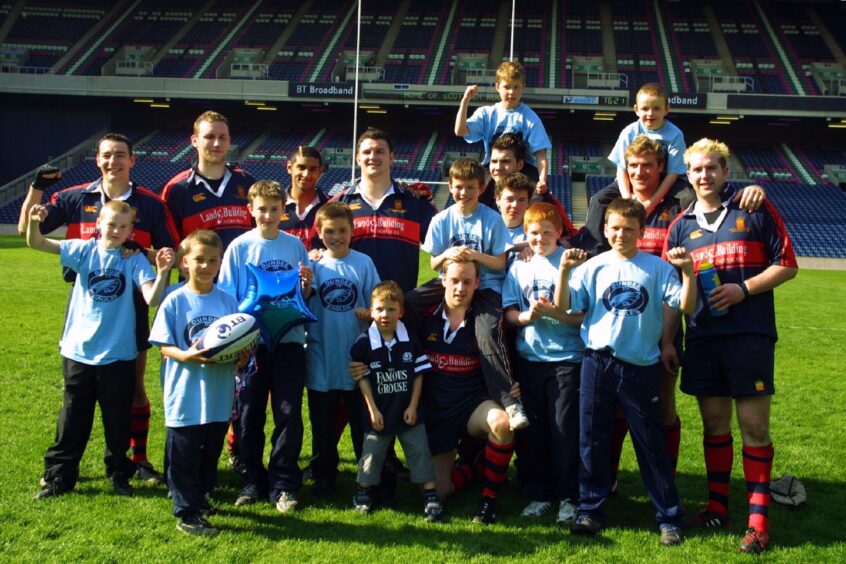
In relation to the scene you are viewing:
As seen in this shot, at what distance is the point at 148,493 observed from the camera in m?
4.85

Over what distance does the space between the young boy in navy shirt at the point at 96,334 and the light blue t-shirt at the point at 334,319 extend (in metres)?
1.04

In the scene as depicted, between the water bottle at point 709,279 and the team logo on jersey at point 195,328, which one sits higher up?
the water bottle at point 709,279

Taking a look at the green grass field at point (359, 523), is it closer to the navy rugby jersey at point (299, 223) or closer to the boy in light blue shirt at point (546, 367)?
the boy in light blue shirt at point (546, 367)

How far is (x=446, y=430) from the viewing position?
195 inches

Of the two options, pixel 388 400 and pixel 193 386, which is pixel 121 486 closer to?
pixel 193 386

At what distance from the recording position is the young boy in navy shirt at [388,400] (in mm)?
4730

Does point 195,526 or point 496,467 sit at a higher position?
point 496,467

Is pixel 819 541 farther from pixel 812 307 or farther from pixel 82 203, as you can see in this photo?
pixel 812 307

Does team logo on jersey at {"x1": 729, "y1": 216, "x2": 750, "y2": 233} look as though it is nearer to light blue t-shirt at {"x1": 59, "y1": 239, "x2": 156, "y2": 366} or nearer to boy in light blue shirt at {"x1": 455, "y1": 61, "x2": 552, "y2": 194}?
boy in light blue shirt at {"x1": 455, "y1": 61, "x2": 552, "y2": 194}

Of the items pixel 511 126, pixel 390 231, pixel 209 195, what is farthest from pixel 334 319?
pixel 511 126

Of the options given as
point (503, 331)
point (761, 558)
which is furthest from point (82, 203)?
point (761, 558)

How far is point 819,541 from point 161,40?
4166 centimetres

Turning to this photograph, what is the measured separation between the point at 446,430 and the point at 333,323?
1.02m

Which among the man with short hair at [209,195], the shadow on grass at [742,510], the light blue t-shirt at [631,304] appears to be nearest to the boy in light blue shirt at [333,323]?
the man with short hair at [209,195]
